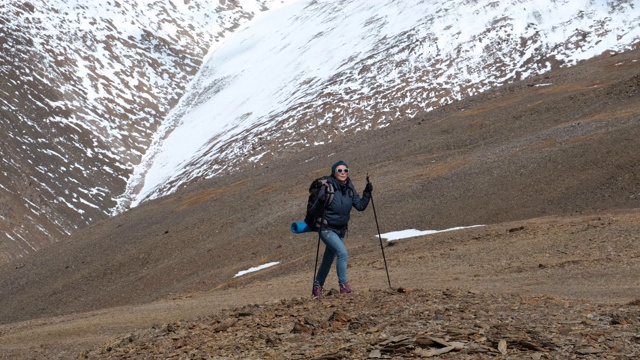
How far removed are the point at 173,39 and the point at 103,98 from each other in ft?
101

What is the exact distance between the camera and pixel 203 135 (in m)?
94.5

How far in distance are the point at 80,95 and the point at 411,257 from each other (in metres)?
85.7

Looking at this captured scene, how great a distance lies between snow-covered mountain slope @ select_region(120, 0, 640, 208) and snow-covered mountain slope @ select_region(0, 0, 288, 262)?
4187mm

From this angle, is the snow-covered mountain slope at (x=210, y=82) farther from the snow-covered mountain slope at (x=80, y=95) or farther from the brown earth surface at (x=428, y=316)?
the brown earth surface at (x=428, y=316)

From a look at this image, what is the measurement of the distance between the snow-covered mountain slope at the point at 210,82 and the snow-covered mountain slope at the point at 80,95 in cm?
21

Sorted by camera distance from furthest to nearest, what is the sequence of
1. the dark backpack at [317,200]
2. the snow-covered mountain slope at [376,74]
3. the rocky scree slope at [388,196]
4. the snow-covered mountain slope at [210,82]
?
the snow-covered mountain slope at [210,82], the snow-covered mountain slope at [376,74], the rocky scree slope at [388,196], the dark backpack at [317,200]

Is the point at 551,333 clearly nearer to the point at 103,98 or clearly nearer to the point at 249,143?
the point at 249,143

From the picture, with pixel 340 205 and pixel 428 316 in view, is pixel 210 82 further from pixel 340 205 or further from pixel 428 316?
pixel 428 316

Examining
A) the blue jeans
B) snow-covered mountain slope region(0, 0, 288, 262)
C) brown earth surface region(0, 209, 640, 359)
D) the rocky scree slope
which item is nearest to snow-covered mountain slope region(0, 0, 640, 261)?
snow-covered mountain slope region(0, 0, 288, 262)

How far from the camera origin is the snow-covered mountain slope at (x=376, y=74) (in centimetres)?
7669

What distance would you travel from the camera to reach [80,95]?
10344 centimetres

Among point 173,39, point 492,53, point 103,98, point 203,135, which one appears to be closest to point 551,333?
point 492,53

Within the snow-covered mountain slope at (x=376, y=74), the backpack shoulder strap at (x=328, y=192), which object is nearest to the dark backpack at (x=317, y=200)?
the backpack shoulder strap at (x=328, y=192)

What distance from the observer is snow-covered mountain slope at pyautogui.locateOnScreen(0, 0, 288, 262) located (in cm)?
7762
